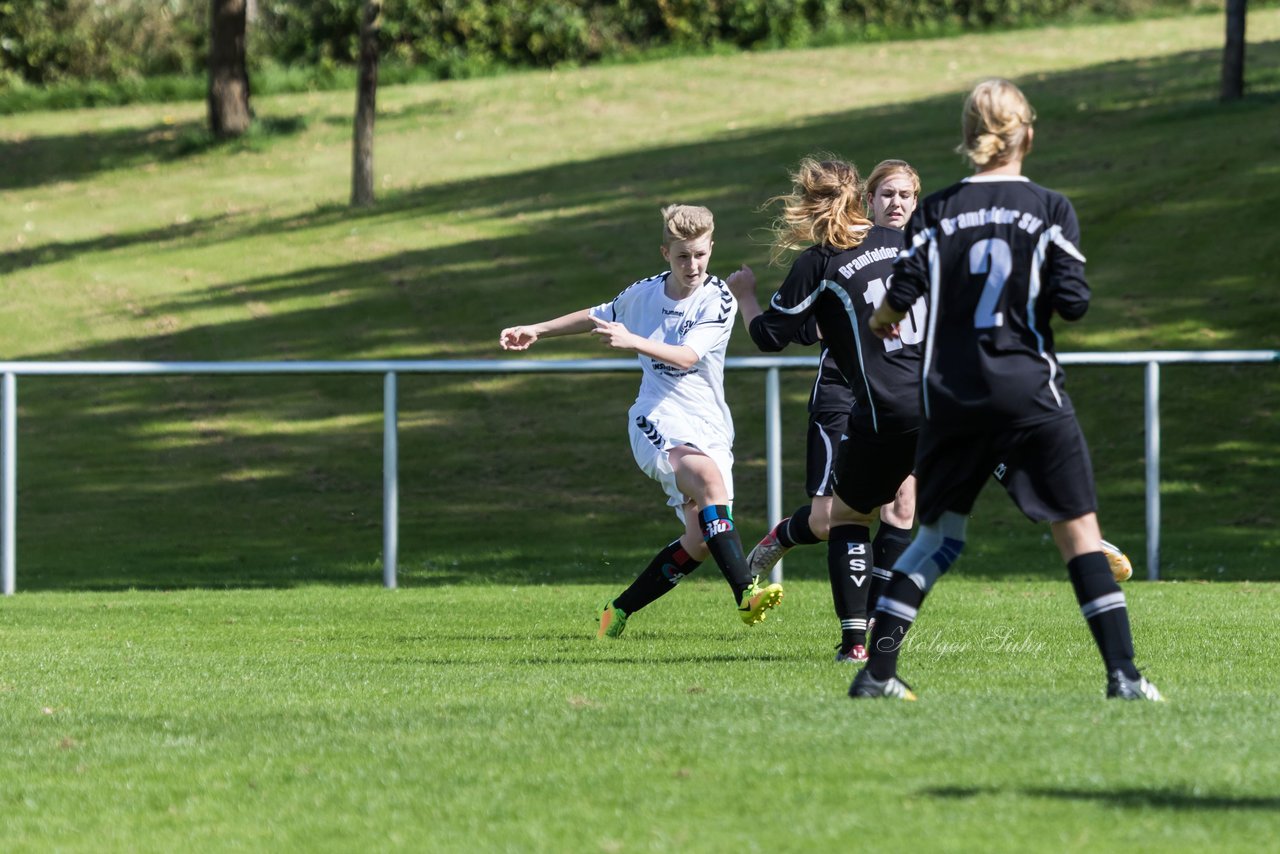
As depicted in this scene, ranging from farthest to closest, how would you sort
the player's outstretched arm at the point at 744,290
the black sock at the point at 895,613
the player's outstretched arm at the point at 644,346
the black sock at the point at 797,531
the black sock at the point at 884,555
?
the black sock at the point at 797,531, the black sock at the point at 884,555, the player's outstretched arm at the point at 644,346, the player's outstretched arm at the point at 744,290, the black sock at the point at 895,613

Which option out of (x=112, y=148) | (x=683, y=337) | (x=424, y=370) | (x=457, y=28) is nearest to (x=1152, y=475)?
(x=424, y=370)

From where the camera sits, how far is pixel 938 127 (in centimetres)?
3033

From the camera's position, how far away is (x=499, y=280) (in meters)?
24.9

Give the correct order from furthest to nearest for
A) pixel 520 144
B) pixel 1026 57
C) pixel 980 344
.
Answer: pixel 1026 57 < pixel 520 144 < pixel 980 344

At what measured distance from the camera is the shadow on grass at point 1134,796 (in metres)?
4.29

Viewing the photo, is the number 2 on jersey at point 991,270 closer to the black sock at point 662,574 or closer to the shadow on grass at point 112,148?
the black sock at point 662,574

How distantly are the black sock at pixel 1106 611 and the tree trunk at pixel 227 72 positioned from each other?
100 ft

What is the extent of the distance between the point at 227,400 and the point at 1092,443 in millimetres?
10010

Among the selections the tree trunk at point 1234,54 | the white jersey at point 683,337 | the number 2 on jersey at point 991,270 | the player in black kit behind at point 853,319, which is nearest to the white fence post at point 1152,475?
the white jersey at point 683,337

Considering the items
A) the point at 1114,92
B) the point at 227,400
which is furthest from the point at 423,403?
the point at 1114,92

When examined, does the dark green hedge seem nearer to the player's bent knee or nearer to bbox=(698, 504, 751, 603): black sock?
bbox=(698, 504, 751, 603): black sock

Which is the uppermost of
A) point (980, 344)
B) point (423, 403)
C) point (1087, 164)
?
point (980, 344)

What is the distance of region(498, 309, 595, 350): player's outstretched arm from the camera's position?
7.93 metres

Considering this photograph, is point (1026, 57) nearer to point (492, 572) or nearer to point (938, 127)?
point (938, 127)
